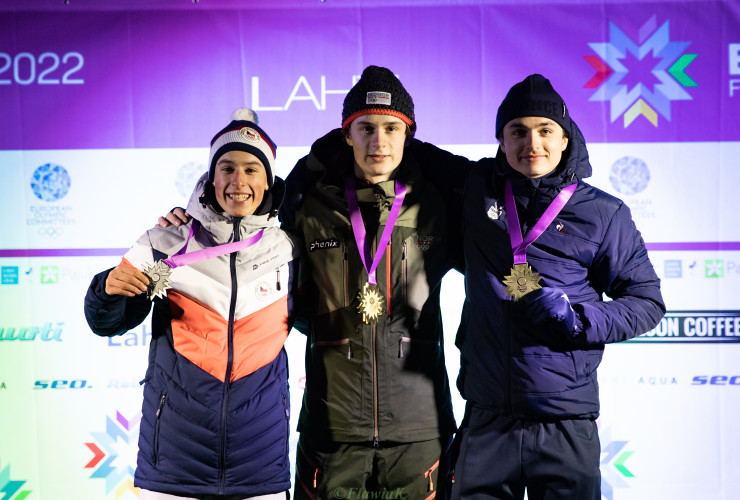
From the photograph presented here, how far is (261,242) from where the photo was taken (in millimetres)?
2000

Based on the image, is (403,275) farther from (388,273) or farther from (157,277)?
(157,277)

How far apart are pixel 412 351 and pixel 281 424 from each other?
467 mm

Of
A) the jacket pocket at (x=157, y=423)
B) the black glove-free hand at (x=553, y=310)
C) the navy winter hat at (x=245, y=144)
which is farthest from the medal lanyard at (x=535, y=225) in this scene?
the jacket pocket at (x=157, y=423)

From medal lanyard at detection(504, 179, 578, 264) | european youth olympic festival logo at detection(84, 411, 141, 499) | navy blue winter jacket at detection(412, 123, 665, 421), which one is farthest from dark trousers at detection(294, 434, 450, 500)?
european youth olympic festival logo at detection(84, 411, 141, 499)

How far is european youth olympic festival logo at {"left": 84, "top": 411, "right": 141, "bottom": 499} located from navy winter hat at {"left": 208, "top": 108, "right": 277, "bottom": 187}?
1.58 metres

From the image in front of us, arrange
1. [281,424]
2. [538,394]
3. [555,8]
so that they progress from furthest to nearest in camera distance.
→ 1. [555,8]
2. [281,424]
3. [538,394]

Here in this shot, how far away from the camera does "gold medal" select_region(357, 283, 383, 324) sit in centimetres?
194

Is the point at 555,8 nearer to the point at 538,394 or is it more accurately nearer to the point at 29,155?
the point at 538,394

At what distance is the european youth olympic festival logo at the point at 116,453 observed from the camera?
2990mm

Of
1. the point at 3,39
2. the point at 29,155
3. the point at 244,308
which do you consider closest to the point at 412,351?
the point at 244,308

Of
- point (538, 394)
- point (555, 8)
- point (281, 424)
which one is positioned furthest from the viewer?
point (555, 8)

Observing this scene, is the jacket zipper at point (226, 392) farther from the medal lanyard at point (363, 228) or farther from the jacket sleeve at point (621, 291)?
the jacket sleeve at point (621, 291)

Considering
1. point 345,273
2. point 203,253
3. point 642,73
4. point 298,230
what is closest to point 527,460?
point 345,273

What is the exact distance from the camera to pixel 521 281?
1795 millimetres
